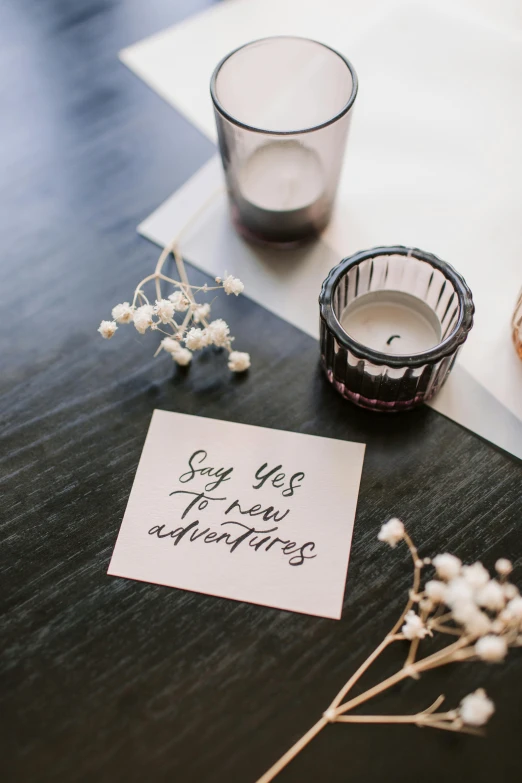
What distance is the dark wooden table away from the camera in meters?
0.47

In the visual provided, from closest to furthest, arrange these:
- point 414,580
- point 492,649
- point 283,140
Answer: point 492,649 < point 414,580 < point 283,140

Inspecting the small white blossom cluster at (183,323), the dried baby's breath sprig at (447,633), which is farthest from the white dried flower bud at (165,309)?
the dried baby's breath sprig at (447,633)

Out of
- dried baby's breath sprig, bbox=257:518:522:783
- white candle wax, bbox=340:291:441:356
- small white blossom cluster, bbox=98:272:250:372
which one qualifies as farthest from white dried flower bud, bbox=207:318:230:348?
dried baby's breath sprig, bbox=257:518:522:783

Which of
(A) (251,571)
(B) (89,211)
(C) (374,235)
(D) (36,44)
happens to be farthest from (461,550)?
(D) (36,44)

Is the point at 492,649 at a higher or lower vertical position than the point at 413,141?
lower

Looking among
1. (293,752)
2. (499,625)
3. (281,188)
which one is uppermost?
(281,188)

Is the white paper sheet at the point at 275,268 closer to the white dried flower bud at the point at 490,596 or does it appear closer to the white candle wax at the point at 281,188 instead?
the white candle wax at the point at 281,188

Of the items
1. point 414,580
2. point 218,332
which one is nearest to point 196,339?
point 218,332

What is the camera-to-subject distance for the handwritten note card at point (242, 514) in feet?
1.71

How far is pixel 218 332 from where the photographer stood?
58 cm

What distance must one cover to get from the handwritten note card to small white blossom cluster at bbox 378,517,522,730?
68 millimetres

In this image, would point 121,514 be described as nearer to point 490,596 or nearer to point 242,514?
point 242,514

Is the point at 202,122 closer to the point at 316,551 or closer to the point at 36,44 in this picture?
the point at 36,44

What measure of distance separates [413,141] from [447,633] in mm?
513
